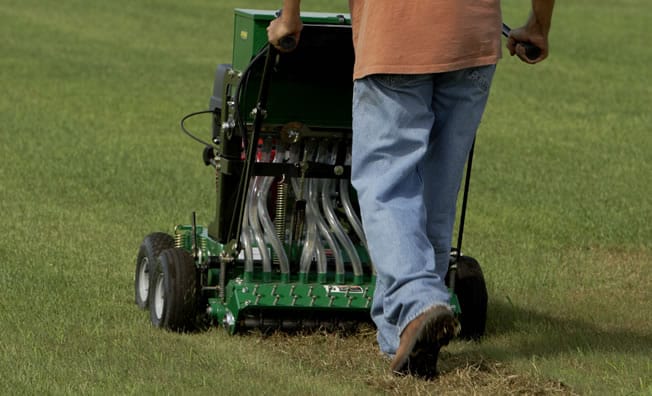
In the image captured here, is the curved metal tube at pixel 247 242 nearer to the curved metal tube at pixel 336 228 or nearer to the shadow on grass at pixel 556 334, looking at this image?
the curved metal tube at pixel 336 228

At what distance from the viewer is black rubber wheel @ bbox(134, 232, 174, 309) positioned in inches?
266

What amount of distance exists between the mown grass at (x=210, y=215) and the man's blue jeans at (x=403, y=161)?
0.35 m

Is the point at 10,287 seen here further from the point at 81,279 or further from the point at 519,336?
the point at 519,336

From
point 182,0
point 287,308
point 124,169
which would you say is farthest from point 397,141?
point 182,0

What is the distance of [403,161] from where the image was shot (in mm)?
5234

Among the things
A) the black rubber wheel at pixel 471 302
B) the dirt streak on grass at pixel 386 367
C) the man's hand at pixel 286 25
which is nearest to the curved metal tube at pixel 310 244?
the dirt streak on grass at pixel 386 367

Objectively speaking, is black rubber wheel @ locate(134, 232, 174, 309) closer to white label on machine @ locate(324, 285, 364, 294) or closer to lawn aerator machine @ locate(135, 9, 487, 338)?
lawn aerator machine @ locate(135, 9, 487, 338)

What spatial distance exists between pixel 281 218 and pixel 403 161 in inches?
57.9

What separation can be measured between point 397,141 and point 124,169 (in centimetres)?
653

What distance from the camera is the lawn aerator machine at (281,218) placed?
6.25 meters


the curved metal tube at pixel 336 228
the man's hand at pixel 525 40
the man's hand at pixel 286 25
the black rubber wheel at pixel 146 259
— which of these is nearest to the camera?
the man's hand at pixel 286 25

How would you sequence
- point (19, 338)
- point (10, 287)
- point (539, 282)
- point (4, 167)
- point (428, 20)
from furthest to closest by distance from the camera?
1. point (4, 167)
2. point (539, 282)
3. point (10, 287)
4. point (19, 338)
5. point (428, 20)

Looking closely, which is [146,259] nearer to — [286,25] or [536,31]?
[286,25]

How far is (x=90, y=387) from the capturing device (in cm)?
527
